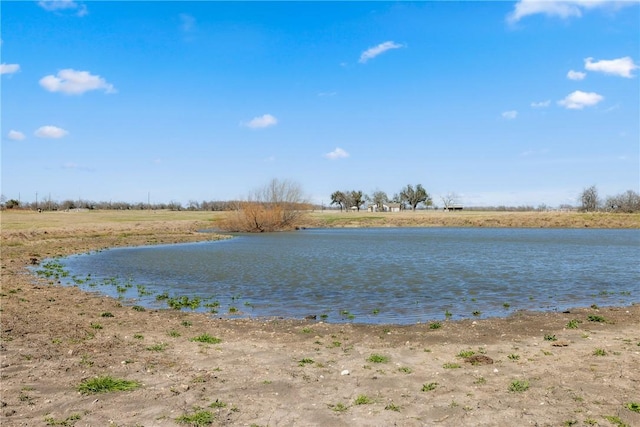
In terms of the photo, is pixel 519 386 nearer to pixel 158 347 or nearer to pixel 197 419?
pixel 197 419

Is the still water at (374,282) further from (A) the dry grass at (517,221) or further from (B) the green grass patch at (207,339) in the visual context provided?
(A) the dry grass at (517,221)

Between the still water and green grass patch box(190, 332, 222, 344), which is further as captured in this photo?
the still water

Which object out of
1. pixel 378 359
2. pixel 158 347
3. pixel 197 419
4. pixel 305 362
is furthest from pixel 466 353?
pixel 158 347

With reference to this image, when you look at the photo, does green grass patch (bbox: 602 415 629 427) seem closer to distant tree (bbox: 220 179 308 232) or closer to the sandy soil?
the sandy soil

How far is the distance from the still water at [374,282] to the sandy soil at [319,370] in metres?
2.40

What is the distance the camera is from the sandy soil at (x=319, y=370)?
7109mm

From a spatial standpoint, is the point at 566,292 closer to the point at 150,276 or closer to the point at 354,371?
the point at 354,371

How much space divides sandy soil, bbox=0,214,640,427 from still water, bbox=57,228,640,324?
240cm

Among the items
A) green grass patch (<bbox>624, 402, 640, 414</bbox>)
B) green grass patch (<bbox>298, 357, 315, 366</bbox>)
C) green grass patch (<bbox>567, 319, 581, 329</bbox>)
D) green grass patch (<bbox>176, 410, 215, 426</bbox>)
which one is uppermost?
green grass patch (<bbox>176, 410, 215, 426</bbox>)

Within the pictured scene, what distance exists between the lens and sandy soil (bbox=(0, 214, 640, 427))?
23.3ft

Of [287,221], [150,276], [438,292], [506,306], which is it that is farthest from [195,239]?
[506,306]

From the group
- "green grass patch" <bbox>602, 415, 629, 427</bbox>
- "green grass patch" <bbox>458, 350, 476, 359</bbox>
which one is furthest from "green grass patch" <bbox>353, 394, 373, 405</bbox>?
"green grass patch" <bbox>602, 415, 629, 427</bbox>

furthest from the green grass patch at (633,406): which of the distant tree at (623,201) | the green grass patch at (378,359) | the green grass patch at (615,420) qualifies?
the distant tree at (623,201)

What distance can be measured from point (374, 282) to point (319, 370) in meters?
13.2
